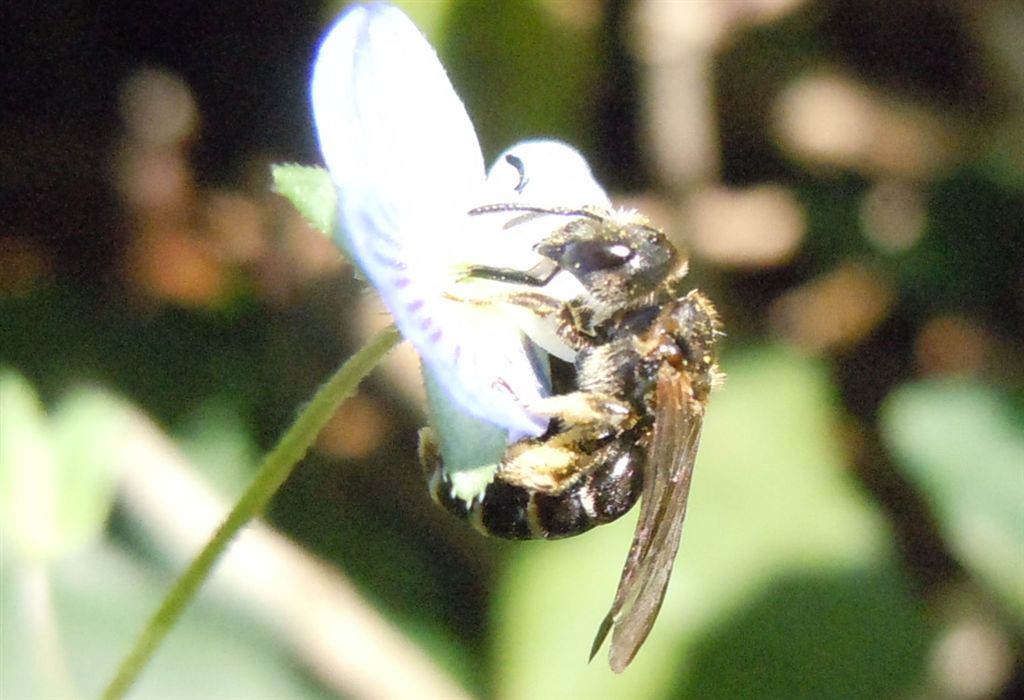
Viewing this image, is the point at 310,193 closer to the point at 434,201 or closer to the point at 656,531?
the point at 434,201

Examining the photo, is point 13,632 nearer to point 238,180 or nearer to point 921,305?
point 238,180

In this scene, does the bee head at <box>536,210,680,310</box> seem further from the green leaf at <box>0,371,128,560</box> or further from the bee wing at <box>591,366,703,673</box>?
the green leaf at <box>0,371,128,560</box>

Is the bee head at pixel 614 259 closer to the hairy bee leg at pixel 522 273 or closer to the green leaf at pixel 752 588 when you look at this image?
the hairy bee leg at pixel 522 273

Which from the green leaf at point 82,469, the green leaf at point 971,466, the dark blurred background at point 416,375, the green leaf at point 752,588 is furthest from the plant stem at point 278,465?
the green leaf at point 971,466

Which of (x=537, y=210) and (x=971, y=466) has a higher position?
(x=537, y=210)

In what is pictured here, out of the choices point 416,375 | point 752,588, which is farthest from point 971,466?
point 416,375

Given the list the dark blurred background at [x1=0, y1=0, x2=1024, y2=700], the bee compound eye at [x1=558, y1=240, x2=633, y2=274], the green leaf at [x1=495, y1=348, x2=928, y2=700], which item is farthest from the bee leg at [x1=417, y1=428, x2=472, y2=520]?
the green leaf at [x1=495, y1=348, x2=928, y2=700]

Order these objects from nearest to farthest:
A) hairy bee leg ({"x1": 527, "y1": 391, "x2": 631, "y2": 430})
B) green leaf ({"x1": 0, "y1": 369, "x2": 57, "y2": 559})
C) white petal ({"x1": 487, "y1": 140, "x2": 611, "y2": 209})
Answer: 1. hairy bee leg ({"x1": 527, "y1": 391, "x2": 631, "y2": 430})
2. white petal ({"x1": 487, "y1": 140, "x2": 611, "y2": 209})
3. green leaf ({"x1": 0, "y1": 369, "x2": 57, "y2": 559})

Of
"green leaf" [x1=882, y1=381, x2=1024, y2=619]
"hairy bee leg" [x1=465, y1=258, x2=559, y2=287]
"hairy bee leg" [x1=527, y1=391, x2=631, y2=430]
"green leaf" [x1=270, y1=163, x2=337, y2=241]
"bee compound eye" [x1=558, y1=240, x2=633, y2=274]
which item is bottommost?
"green leaf" [x1=882, y1=381, x2=1024, y2=619]
